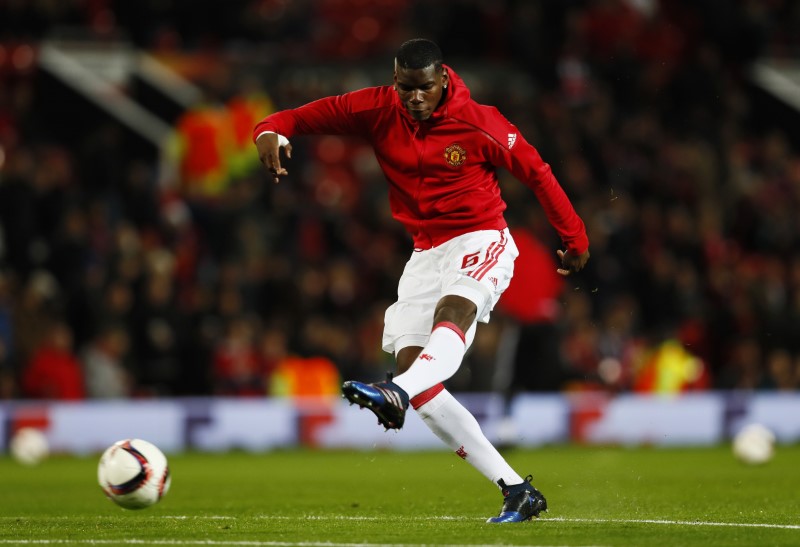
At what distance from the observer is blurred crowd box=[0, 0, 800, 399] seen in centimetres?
1428

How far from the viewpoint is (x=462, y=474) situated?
1102 centimetres

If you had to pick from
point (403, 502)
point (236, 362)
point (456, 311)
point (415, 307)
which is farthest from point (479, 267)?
point (236, 362)

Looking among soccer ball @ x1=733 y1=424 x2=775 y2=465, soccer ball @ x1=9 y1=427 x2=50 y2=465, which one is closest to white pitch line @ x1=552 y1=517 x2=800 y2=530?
soccer ball @ x1=733 y1=424 x2=775 y2=465

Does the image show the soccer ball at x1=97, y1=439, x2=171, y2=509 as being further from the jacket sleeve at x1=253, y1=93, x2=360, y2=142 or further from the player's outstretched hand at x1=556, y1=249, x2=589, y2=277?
the player's outstretched hand at x1=556, y1=249, x2=589, y2=277

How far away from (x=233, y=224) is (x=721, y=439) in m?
5.80

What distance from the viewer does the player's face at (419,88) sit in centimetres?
653

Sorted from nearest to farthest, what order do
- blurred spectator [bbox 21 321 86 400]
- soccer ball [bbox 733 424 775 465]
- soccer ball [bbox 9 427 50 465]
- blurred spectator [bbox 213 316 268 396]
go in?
soccer ball [bbox 733 424 775 465] → soccer ball [bbox 9 427 50 465] → blurred spectator [bbox 21 321 86 400] → blurred spectator [bbox 213 316 268 396]

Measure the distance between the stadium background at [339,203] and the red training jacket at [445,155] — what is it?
214 inches

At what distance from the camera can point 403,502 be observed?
8.41m

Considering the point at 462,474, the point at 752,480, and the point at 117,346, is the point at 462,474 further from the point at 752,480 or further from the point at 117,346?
the point at 117,346

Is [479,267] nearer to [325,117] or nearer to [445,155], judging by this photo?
[445,155]

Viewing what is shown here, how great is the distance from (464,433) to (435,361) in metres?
0.64

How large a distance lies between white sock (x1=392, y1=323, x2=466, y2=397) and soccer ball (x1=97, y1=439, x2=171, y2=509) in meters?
1.44

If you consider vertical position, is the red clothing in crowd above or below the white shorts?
above
